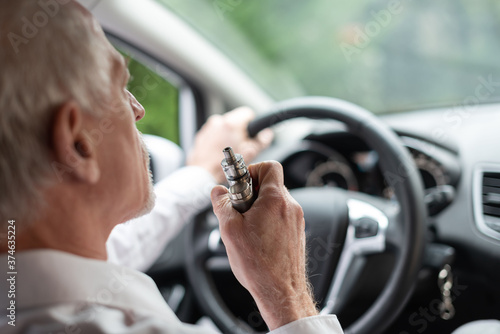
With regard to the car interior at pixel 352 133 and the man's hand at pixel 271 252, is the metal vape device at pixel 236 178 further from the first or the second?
the car interior at pixel 352 133

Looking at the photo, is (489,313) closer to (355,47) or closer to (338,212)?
(338,212)

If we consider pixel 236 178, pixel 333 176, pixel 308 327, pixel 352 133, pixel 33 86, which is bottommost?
pixel 333 176

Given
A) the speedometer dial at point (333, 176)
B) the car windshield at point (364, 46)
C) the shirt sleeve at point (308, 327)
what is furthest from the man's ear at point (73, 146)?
the car windshield at point (364, 46)

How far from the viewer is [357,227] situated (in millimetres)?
1181

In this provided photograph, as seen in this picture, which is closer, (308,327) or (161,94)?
(308,327)

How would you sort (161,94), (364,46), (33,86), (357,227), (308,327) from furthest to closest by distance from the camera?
(364,46) < (161,94) < (357,227) < (308,327) < (33,86)

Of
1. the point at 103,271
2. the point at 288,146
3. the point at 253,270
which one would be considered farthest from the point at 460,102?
the point at 103,271

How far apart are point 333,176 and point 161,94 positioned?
1.91ft

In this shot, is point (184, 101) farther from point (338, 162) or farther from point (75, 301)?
point (75, 301)

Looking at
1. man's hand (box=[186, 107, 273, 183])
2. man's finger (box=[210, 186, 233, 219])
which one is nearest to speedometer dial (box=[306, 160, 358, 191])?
man's hand (box=[186, 107, 273, 183])

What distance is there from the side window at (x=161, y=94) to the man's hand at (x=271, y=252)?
72 centimetres

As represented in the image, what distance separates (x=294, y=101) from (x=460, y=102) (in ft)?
2.00

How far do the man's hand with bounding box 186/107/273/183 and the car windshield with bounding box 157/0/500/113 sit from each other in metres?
0.33

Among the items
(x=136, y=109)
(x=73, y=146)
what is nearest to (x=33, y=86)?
(x=73, y=146)
